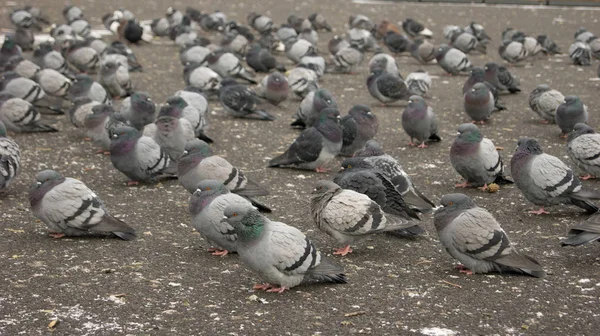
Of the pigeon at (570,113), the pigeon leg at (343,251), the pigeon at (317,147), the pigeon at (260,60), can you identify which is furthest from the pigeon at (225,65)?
the pigeon leg at (343,251)

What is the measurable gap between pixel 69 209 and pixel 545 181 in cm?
383

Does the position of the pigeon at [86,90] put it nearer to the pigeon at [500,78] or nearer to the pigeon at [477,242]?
the pigeon at [500,78]

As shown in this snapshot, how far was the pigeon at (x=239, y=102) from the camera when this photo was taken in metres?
10.5

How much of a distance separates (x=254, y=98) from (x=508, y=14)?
13911 millimetres

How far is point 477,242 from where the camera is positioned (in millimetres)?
5266

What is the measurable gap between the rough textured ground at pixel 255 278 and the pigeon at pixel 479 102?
122 cm

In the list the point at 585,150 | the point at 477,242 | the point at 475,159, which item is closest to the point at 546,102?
the point at 585,150

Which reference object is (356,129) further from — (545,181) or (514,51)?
(514,51)

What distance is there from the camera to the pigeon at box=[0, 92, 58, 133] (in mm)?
9312

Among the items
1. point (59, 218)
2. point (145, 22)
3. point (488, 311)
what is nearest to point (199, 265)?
point (59, 218)

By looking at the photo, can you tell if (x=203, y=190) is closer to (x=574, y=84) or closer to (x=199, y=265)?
(x=199, y=265)

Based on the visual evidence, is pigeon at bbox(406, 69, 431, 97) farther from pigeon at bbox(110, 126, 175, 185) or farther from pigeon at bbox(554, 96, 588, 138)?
pigeon at bbox(110, 126, 175, 185)

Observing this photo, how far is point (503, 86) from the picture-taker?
39.7 feet

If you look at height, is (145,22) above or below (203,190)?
below
